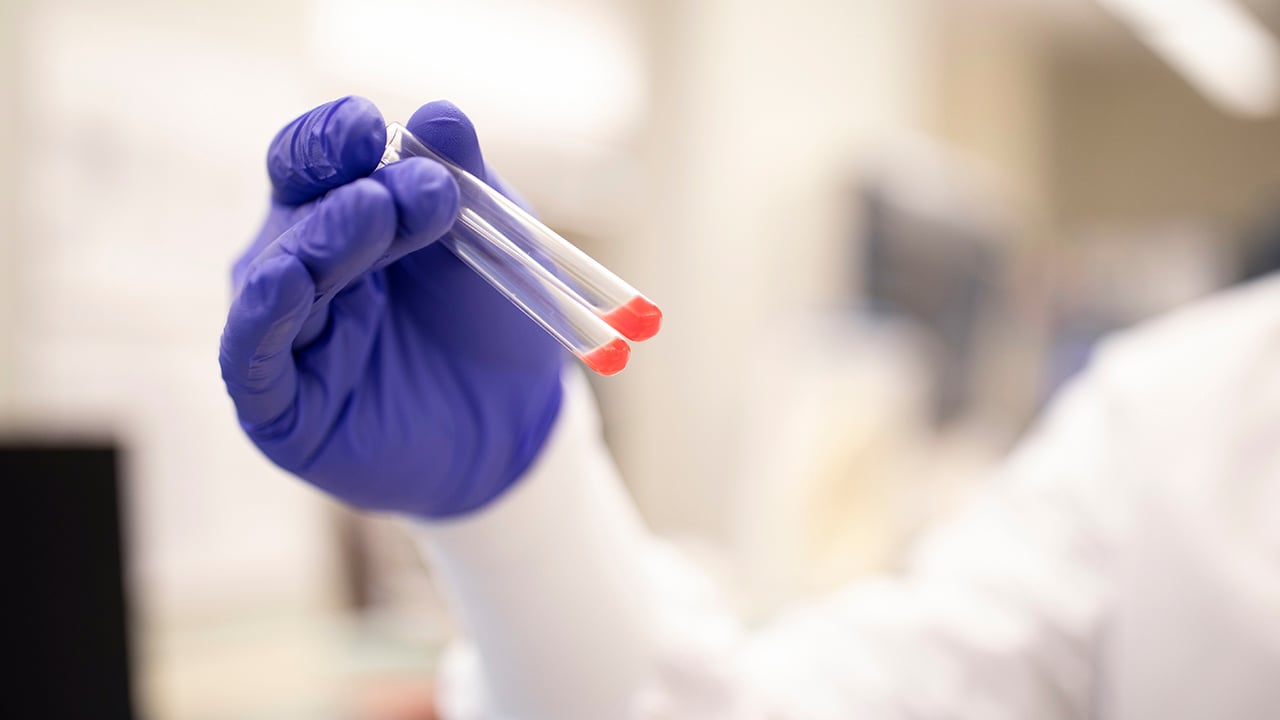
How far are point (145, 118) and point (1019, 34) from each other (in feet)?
14.9

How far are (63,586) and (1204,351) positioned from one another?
1160 millimetres

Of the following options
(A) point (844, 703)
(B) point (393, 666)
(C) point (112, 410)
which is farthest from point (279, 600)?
(A) point (844, 703)

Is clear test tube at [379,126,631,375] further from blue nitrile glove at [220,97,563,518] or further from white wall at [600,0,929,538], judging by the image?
white wall at [600,0,929,538]

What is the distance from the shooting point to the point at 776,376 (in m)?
2.83

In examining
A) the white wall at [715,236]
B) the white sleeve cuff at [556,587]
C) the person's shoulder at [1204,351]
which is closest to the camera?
the white sleeve cuff at [556,587]

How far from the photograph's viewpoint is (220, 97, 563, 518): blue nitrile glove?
446 mm

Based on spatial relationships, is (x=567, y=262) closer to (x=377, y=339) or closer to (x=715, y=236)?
(x=377, y=339)

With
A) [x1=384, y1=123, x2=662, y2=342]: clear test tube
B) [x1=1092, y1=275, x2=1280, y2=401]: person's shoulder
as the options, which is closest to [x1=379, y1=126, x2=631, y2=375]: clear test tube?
[x1=384, y1=123, x2=662, y2=342]: clear test tube

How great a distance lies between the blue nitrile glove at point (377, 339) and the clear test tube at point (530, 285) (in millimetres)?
21

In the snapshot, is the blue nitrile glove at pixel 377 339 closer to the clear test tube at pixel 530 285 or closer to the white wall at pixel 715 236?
the clear test tube at pixel 530 285

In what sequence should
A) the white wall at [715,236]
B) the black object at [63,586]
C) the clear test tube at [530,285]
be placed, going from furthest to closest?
1. the white wall at [715,236]
2. the black object at [63,586]
3. the clear test tube at [530,285]

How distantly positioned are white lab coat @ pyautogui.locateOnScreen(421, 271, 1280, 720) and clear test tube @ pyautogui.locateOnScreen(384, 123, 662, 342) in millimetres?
298

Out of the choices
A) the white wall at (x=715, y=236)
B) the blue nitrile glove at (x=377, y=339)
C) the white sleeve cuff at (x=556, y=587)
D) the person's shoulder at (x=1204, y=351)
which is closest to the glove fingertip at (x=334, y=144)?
the blue nitrile glove at (x=377, y=339)

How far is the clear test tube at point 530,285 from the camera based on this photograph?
41cm
